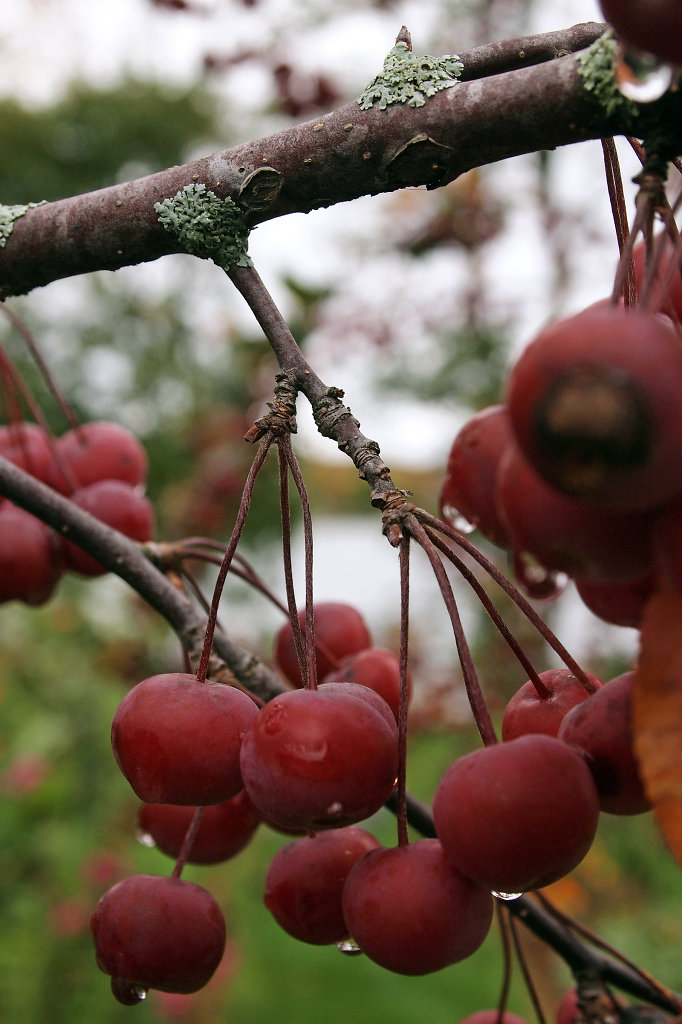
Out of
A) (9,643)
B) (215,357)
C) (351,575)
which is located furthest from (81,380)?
(351,575)

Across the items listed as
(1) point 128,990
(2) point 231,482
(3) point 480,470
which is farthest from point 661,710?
(2) point 231,482

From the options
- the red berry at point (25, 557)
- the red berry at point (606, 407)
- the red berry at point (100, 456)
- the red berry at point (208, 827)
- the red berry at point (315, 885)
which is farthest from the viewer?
the red berry at point (100, 456)

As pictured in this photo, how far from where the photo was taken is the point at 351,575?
28.3 feet

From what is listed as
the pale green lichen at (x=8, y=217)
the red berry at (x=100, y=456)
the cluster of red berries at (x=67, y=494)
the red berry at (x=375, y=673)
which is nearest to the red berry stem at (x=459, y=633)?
the red berry at (x=375, y=673)

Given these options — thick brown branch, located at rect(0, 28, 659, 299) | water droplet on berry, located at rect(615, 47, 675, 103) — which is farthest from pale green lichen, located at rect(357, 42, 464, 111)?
water droplet on berry, located at rect(615, 47, 675, 103)

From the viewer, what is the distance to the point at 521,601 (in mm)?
484

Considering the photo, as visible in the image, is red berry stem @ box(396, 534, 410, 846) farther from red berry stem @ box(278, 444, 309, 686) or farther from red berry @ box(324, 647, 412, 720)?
red berry @ box(324, 647, 412, 720)

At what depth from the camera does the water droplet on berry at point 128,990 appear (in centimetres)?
58

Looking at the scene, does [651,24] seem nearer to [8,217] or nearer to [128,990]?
[8,217]

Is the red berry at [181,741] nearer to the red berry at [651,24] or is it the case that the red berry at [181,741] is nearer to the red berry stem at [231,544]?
the red berry stem at [231,544]

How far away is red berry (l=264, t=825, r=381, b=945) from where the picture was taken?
537 millimetres

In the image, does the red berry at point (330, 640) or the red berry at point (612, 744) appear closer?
the red berry at point (612, 744)

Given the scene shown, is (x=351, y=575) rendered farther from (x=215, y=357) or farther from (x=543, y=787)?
(x=543, y=787)

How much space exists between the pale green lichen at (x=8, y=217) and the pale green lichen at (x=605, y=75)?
38 centimetres
